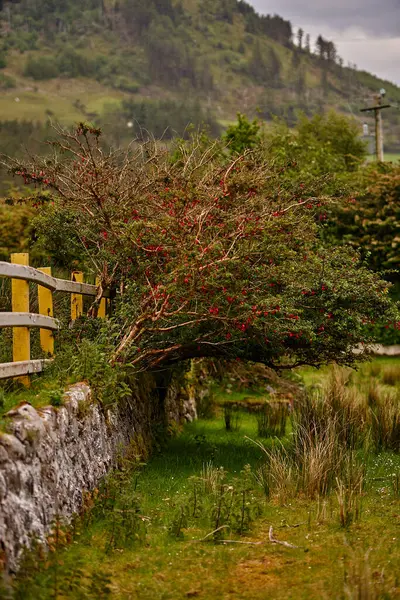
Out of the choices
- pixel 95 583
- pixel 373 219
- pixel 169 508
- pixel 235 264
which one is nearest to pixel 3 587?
pixel 95 583

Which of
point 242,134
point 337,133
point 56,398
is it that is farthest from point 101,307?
point 337,133

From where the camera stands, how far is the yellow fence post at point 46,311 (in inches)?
361

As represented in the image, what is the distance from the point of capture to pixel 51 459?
255 inches

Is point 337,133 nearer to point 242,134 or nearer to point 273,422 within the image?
point 242,134

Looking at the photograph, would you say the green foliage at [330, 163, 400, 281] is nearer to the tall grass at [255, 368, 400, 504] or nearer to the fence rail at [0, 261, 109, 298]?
the tall grass at [255, 368, 400, 504]

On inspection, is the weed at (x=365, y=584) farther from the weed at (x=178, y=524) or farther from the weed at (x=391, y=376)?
the weed at (x=391, y=376)

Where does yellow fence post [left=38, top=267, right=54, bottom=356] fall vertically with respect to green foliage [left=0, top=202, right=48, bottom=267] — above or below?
below

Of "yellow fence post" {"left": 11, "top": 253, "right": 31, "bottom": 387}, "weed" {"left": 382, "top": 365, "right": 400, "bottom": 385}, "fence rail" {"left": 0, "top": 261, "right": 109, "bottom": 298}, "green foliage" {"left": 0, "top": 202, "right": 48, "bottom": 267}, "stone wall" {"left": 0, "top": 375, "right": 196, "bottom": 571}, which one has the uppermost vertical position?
"green foliage" {"left": 0, "top": 202, "right": 48, "bottom": 267}

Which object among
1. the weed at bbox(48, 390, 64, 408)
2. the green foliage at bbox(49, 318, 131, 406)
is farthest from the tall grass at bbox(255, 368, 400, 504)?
the weed at bbox(48, 390, 64, 408)

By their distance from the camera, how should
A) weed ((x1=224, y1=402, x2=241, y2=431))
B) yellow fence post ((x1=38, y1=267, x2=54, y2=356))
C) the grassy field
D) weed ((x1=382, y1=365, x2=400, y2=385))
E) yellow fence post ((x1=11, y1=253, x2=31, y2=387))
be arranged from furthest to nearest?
weed ((x1=382, y1=365, x2=400, y2=385)) → weed ((x1=224, y1=402, x2=241, y2=431)) → yellow fence post ((x1=38, y1=267, x2=54, y2=356)) → yellow fence post ((x1=11, y1=253, x2=31, y2=387)) → the grassy field

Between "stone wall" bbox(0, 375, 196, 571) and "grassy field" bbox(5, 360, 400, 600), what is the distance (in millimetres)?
177

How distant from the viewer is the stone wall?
5438mm

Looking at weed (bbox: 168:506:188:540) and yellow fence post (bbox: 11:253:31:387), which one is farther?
yellow fence post (bbox: 11:253:31:387)

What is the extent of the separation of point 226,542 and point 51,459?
165cm
